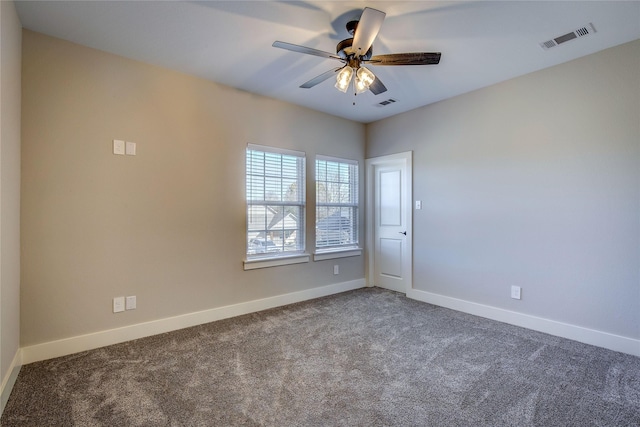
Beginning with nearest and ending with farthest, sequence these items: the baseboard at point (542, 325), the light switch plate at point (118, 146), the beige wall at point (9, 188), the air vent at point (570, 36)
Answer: the beige wall at point (9, 188), the air vent at point (570, 36), the baseboard at point (542, 325), the light switch plate at point (118, 146)

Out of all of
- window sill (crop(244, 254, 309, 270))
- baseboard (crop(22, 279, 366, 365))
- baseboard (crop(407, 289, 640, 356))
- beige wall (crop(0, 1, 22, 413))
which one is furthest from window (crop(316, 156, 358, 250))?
beige wall (crop(0, 1, 22, 413))

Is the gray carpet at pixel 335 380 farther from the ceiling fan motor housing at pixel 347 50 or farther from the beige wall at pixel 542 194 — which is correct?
the ceiling fan motor housing at pixel 347 50

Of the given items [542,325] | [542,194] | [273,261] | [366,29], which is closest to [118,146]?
[273,261]

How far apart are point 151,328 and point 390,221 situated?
3.36 metres

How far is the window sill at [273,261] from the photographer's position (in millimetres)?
3629

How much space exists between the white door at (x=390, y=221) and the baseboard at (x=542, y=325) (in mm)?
555

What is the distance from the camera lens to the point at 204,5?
2.14 metres

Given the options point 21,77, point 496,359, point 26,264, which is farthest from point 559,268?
point 21,77

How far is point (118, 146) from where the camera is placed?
281 centimetres

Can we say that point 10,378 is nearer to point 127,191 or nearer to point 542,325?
point 127,191

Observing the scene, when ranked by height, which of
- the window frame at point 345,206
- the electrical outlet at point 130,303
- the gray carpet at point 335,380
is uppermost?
the window frame at point 345,206

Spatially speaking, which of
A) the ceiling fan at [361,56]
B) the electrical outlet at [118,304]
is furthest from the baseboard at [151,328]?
the ceiling fan at [361,56]

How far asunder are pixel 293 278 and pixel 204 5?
3.04 m

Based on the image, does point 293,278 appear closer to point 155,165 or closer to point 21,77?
point 155,165
